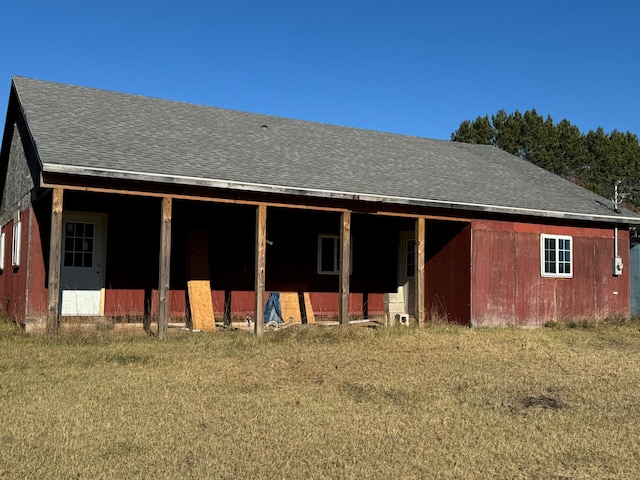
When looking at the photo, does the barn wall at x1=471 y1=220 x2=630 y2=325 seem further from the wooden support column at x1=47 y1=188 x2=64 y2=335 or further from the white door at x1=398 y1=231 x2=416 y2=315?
the wooden support column at x1=47 y1=188 x2=64 y2=335

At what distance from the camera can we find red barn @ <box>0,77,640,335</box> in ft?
39.8

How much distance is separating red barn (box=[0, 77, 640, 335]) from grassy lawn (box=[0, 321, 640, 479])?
8.06 feet

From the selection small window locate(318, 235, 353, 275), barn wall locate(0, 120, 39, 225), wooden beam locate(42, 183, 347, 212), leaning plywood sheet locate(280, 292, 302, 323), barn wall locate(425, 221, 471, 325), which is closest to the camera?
wooden beam locate(42, 183, 347, 212)

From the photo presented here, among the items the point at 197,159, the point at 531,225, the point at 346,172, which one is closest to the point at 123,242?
the point at 197,159

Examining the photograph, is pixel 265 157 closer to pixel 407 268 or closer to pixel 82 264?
pixel 82 264

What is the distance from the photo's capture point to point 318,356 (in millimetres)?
9828

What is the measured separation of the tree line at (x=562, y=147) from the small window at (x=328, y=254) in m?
29.1

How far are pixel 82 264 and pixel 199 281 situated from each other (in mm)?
2502

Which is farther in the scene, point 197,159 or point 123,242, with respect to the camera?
point 123,242

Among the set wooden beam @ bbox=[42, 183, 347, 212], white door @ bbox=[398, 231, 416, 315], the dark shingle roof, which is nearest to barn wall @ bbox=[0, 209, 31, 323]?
the dark shingle roof

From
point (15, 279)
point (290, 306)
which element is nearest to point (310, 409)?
point (290, 306)

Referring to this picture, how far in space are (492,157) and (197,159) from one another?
11.2 metres

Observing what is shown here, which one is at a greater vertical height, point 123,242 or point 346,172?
point 346,172

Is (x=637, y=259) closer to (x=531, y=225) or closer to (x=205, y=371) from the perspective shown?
(x=531, y=225)
